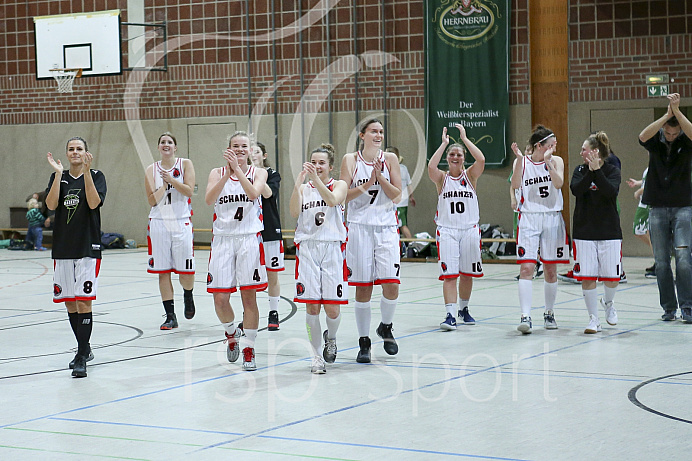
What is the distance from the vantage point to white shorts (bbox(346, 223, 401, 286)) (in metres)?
7.95

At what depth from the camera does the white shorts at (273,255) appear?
10164 mm

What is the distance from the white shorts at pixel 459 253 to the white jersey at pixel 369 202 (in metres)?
1.87

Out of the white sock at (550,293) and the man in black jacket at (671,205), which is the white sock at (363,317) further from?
the man in black jacket at (671,205)

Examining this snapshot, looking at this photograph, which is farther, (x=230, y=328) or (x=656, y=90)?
(x=656, y=90)

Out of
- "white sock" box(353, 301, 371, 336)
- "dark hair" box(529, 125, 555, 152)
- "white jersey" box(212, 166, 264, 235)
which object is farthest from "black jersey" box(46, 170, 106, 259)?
"dark hair" box(529, 125, 555, 152)

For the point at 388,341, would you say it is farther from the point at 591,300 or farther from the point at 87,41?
the point at 87,41

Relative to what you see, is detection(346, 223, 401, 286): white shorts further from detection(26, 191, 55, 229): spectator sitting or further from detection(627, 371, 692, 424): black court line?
detection(26, 191, 55, 229): spectator sitting

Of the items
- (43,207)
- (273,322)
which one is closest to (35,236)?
(43,207)

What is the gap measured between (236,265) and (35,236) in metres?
16.3

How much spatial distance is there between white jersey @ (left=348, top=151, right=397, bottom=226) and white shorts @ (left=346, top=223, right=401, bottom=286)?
63 millimetres

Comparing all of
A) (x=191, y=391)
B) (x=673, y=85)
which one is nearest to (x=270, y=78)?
(x=673, y=85)

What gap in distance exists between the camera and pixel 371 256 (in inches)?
315

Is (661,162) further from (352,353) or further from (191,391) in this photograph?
(191,391)

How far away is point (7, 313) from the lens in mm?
11656
